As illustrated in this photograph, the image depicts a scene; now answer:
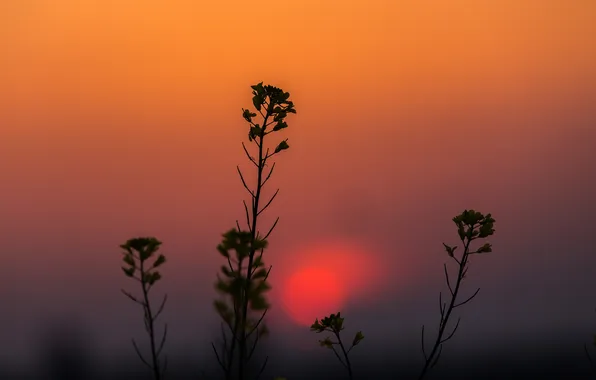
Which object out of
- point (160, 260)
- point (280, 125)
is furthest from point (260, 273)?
point (280, 125)

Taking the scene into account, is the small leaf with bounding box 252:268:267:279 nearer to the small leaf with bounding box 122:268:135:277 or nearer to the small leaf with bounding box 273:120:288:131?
the small leaf with bounding box 122:268:135:277

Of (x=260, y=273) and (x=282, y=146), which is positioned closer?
(x=260, y=273)

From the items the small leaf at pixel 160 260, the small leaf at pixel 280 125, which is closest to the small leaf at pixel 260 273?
the small leaf at pixel 160 260

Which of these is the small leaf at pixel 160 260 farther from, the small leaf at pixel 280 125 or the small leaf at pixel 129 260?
the small leaf at pixel 280 125

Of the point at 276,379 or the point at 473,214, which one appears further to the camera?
the point at 473,214

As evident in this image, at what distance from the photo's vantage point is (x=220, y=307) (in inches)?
176

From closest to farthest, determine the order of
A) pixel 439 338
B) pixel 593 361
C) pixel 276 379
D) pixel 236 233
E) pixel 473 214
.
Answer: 1. pixel 276 379
2. pixel 236 233
3. pixel 593 361
4. pixel 439 338
5. pixel 473 214

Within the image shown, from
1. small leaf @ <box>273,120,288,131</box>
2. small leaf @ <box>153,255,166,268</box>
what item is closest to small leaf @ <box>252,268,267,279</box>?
small leaf @ <box>153,255,166,268</box>

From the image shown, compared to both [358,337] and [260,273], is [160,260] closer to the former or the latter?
[260,273]

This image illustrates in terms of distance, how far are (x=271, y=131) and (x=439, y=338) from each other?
Answer: 300 centimetres

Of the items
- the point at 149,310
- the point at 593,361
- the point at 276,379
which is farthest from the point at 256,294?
the point at 593,361

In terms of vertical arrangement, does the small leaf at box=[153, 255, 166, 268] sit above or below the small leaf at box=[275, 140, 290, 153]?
below

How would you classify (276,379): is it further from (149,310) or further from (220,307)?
(149,310)

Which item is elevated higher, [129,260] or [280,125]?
[280,125]
